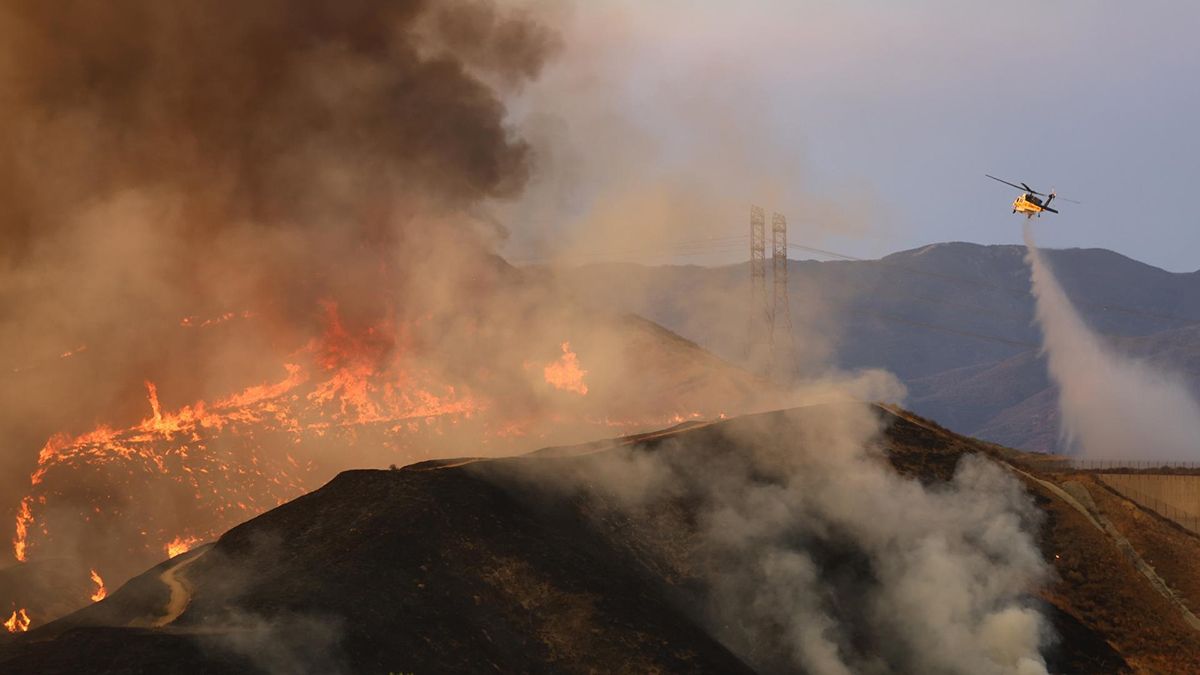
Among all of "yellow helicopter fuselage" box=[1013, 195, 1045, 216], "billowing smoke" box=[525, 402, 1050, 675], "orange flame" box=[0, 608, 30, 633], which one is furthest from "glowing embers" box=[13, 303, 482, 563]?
"yellow helicopter fuselage" box=[1013, 195, 1045, 216]

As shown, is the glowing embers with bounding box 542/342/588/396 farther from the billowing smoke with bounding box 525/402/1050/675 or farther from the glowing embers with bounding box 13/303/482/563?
the billowing smoke with bounding box 525/402/1050/675

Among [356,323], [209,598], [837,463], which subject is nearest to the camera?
[209,598]

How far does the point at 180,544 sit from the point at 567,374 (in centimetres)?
4180

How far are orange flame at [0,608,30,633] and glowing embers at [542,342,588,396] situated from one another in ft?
177

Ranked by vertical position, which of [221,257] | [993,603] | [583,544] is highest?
[221,257]

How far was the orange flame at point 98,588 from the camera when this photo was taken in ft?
292

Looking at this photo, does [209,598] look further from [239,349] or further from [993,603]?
[239,349]

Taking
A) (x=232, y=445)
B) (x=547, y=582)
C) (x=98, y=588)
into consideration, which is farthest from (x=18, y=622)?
(x=547, y=582)

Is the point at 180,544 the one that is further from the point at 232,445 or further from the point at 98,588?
the point at 232,445

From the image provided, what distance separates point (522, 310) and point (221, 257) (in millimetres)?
30207

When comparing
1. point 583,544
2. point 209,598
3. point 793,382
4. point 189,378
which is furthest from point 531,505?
point 793,382

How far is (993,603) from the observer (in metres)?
76.8

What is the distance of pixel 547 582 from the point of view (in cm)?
6794

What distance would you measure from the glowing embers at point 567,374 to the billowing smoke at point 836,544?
37.8 m
